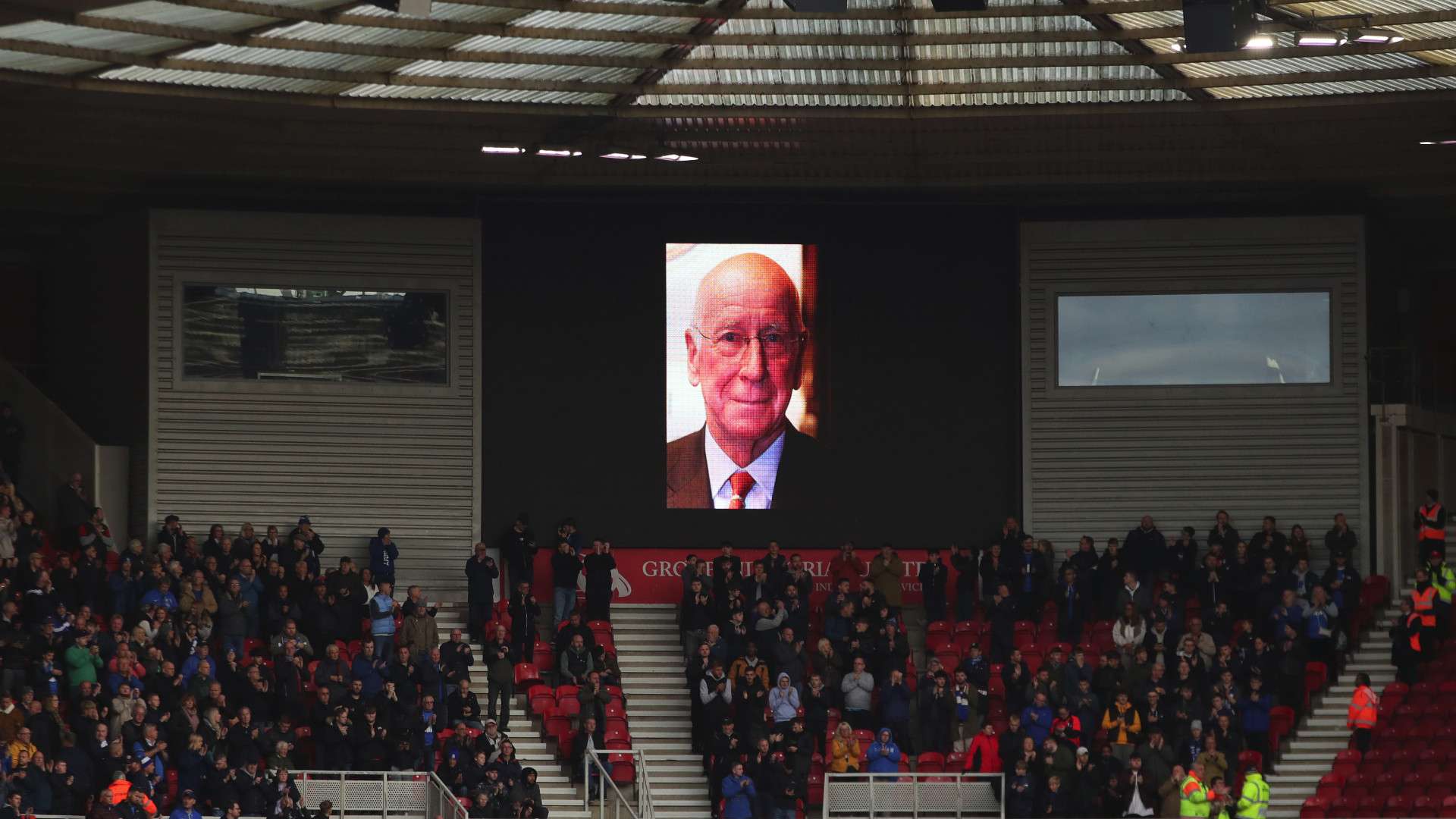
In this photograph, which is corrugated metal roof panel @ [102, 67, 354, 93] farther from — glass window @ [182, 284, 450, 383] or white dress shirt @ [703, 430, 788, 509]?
white dress shirt @ [703, 430, 788, 509]

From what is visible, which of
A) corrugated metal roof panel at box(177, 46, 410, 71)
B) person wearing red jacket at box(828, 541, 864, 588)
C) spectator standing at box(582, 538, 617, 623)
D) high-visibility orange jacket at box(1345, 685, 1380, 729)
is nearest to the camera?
corrugated metal roof panel at box(177, 46, 410, 71)

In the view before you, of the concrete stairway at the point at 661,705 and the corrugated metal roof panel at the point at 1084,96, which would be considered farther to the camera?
the concrete stairway at the point at 661,705

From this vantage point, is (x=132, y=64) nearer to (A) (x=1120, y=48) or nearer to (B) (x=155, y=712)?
(B) (x=155, y=712)

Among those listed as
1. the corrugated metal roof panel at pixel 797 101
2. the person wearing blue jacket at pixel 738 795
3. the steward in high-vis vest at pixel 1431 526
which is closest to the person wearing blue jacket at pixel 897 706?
the person wearing blue jacket at pixel 738 795

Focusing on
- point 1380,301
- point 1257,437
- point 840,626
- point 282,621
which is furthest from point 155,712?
point 1380,301

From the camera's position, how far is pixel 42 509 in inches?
1062

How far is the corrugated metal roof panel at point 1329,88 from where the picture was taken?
22672mm

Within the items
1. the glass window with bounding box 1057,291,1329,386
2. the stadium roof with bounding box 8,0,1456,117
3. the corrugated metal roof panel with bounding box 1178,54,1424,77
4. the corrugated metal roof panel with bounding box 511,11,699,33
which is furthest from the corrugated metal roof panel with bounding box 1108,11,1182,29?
the glass window with bounding box 1057,291,1329,386

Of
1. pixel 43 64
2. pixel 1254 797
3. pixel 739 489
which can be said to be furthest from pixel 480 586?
pixel 1254 797

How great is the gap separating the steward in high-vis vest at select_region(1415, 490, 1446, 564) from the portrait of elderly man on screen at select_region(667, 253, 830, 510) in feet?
23.9

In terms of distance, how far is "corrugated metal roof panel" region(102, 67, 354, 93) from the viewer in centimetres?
2189

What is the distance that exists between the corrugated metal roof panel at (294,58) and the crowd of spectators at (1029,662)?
7.18m

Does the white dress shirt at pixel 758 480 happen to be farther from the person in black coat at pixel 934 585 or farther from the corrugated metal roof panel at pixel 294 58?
the corrugated metal roof panel at pixel 294 58

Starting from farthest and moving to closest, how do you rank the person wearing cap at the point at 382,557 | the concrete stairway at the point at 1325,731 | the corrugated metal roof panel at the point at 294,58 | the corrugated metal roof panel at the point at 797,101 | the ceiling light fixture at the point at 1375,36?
the person wearing cap at the point at 382,557 → the corrugated metal roof panel at the point at 797,101 → the concrete stairway at the point at 1325,731 → the corrugated metal roof panel at the point at 294,58 → the ceiling light fixture at the point at 1375,36
